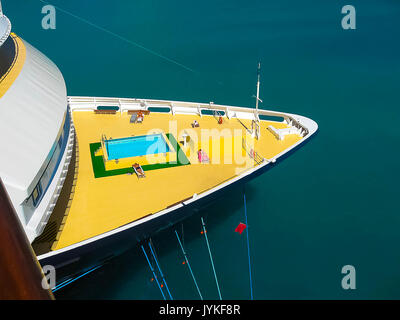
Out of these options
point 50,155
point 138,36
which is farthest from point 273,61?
point 50,155

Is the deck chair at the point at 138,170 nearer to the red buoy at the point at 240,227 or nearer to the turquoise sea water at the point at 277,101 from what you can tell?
the turquoise sea water at the point at 277,101

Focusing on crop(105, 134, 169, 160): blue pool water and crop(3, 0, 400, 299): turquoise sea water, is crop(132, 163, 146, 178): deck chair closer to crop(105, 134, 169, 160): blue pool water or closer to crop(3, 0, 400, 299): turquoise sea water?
crop(105, 134, 169, 160): blue pool water

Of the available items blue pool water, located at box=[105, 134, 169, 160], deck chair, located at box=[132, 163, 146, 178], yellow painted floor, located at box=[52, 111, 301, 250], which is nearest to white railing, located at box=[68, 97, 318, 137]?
yellow painted floor, located at box=[52, 111, 301, 250]

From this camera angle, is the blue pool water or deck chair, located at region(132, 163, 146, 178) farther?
the blue pool water

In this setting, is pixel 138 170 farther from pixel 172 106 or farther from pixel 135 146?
pixel 172 106

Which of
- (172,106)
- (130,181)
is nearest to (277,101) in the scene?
(172,106)

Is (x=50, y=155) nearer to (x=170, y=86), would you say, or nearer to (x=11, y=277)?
(x=11, y=277)

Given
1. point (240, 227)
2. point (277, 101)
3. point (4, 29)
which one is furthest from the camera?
point (277, 101)
